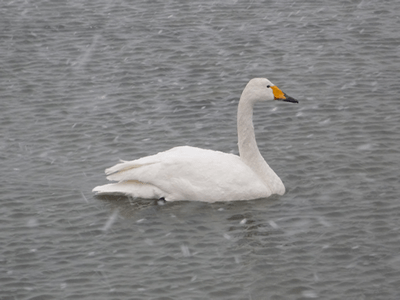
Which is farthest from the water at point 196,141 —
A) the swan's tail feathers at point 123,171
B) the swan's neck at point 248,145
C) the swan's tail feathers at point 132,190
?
the swan's neck at point 248,145

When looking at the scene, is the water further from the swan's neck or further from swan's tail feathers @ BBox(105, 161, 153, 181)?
the swan's neck

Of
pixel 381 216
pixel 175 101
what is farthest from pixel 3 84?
pixel 381 216

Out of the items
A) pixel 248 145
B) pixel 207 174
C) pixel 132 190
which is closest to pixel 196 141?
pixel 248 145

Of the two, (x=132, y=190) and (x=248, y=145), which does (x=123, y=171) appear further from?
(x=248, y=145)

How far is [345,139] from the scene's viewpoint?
51.3ft

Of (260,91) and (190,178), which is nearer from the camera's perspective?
(190,178)

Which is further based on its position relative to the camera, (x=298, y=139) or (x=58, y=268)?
(x=298, y=139)

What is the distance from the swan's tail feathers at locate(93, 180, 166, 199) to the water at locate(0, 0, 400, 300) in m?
0.16

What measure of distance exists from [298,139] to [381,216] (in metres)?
3.61

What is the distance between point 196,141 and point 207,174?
250cm

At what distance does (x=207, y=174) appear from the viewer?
531 inches

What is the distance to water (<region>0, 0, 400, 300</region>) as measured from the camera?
1116 centimetres

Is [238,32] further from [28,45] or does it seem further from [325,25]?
[28,45]

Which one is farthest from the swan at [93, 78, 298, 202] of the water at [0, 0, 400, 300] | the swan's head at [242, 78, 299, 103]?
the water at [0, 0, 400, 300]
